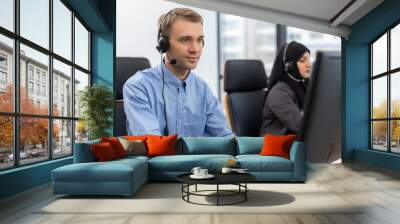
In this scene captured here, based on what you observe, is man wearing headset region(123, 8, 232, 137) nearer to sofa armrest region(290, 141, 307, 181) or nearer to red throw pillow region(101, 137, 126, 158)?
red throw pillow region(101, 137, 126, 158)

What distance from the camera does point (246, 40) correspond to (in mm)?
8914

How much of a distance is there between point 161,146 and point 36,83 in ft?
6.25

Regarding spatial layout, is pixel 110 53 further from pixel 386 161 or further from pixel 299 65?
pixel 386 161

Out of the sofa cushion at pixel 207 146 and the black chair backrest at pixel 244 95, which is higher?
the black chair backrest at pixel 244 95

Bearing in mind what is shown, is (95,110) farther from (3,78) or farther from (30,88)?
(3,78)

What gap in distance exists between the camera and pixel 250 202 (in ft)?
13.5

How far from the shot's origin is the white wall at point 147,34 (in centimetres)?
791

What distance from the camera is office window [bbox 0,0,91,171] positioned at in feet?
14.9

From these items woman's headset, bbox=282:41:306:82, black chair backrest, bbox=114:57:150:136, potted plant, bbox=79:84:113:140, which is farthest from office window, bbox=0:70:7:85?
woman's headset, bbox=282:41:306:82

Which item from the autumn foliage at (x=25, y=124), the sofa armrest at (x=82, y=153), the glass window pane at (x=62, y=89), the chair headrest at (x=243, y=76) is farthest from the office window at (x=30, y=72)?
the chair headrest at (x=243, y=76)

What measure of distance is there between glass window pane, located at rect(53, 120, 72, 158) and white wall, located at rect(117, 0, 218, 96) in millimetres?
2053

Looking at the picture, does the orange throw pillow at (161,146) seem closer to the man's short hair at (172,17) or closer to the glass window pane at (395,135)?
the man's short hair at (172,17)

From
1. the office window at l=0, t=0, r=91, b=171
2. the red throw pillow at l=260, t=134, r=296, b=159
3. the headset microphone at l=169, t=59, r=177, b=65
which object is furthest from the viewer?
the headset microphone at l=169, t=59, r=177, b=65

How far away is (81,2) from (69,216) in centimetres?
383
